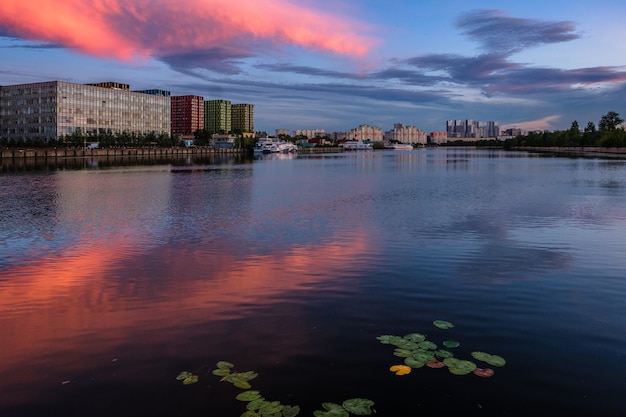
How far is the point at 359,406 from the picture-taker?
27.6 feet

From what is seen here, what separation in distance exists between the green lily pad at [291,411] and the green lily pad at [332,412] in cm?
28

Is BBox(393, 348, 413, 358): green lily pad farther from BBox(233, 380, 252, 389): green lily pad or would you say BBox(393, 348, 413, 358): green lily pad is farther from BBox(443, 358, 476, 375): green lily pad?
BBox(233, 380, 252, 389): green lily pad

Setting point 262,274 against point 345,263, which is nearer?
point 262,274

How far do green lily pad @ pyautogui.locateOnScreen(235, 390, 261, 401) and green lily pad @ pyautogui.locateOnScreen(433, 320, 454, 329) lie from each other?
4908 millimetres

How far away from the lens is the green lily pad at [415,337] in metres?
11.2

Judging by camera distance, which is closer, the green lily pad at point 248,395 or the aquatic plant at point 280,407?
the aquatic plant at point 280,407

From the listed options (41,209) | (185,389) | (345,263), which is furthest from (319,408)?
(41,209)

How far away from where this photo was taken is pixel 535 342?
36.3 ft

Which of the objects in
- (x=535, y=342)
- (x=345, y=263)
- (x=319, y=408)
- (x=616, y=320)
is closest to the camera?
(x=319, y=408)

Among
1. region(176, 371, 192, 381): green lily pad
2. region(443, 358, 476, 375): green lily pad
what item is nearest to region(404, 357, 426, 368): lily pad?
region(443, 358, 476, 375): green lily pad

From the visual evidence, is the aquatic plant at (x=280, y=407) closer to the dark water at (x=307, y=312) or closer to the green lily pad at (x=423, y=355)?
the dark water at (x=307, y=312)

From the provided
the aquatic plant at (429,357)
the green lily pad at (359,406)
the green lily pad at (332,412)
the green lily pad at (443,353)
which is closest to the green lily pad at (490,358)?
the aquatic plant at (429,357)

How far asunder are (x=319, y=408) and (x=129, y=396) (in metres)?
3.15

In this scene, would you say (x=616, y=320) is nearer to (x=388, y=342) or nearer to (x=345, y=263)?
(x=388, y=342)
